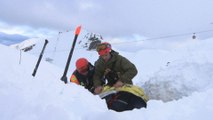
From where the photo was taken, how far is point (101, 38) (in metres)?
49.9

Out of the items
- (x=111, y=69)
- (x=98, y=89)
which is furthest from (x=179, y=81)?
(x=98, y=89)

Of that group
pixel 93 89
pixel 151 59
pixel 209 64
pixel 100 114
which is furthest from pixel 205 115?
pixel 151 59

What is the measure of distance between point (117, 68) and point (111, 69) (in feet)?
0.44

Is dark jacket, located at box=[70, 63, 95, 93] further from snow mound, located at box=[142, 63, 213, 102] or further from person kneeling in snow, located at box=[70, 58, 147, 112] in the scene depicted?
snow mound, located at box=[142, 63, 213, 102]

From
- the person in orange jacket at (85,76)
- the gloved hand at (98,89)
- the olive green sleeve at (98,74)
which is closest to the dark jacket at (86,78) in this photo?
the person in orange jacket at (85,76)

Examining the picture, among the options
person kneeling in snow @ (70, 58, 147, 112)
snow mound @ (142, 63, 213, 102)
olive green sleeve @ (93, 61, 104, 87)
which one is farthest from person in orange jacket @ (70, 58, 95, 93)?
snow mound @ (142, 63, 213, 102)

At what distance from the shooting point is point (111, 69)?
778 cm

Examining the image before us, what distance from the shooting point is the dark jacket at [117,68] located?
7520 mm

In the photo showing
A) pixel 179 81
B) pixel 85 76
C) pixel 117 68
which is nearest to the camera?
pixel 117 68

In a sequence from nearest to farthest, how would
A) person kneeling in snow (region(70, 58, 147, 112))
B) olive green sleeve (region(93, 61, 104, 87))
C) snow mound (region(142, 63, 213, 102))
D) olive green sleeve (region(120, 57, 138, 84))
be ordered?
person kneeling in snow (region(70, 58, 147, 112))
olive green sleeve (region(120, 57, 138, 84))
olive green sleeve (region(93, 61, 104, 87))
snow mound (region(142, 63, 213, 102))

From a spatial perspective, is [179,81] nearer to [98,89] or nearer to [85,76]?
[85,76]

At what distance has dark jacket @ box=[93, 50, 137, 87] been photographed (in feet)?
24.7

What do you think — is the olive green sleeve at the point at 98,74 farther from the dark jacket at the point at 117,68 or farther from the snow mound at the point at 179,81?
the snow mound at the point at 179,81

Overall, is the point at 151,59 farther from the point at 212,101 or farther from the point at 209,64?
the point at 212,101
